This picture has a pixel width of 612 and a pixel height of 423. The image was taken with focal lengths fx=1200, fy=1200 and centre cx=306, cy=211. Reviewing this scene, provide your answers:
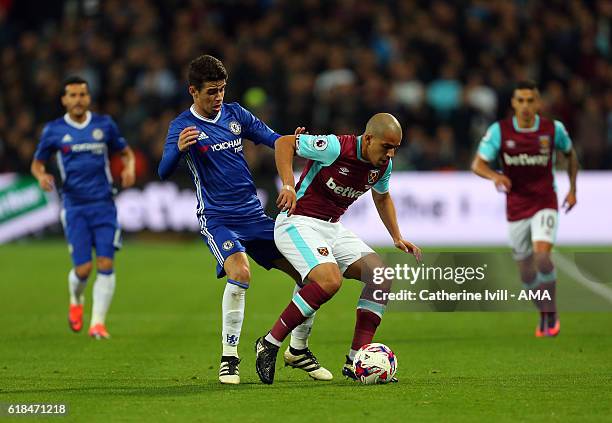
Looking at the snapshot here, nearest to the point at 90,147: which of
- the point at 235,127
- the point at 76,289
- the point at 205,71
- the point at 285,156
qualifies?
the point at 76,289

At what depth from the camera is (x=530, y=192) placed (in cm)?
1190

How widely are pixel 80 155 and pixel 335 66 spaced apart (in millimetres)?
11602

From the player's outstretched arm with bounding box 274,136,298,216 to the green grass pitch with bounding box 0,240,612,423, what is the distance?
1264 mm

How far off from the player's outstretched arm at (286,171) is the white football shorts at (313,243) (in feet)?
0.67

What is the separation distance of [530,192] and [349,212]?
8716 mm

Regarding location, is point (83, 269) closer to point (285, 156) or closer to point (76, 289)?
point (76, 289)

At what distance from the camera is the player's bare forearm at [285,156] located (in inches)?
324

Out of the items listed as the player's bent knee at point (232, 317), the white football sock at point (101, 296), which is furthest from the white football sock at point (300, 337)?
the white football sock at point (101, 296)

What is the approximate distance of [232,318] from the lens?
8.59 m

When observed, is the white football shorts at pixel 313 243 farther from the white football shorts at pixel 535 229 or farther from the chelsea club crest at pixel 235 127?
the white football shorts at pixel 535 229

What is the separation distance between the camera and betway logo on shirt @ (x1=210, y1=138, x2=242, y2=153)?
884 centimetres

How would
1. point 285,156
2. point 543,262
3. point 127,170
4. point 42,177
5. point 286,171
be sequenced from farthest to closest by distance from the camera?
1. point 127,170
2. point 42,177
3. point 543,262
4. point 285,156
5. point 286,171

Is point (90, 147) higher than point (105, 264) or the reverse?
higher

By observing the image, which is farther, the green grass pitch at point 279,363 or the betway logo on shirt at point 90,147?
the betway logo on shirt at point 90,147
